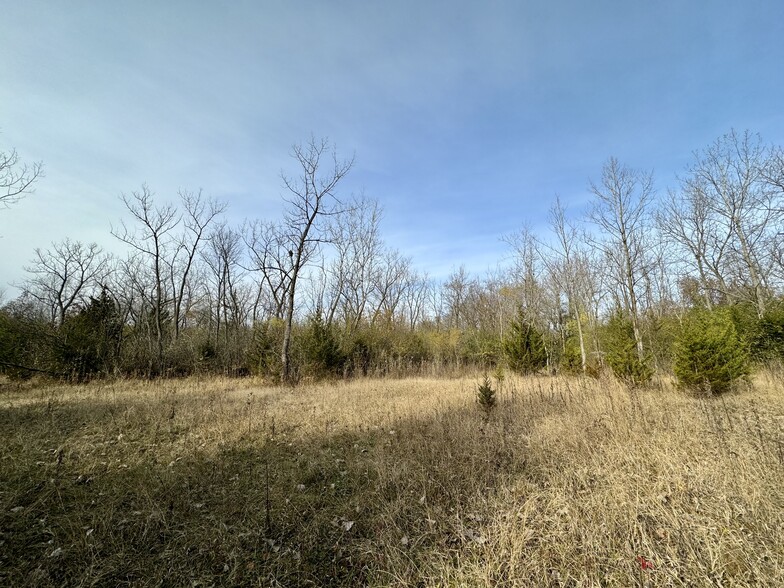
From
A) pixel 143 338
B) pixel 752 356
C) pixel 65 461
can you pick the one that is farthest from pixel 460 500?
pixel 143 338

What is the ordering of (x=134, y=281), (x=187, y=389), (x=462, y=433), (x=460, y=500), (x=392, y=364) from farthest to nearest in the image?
(x=134, y=281) → (x=392, y=364) → (x=187, y=389) → (x=462, y=433) → (x=460, y=500)

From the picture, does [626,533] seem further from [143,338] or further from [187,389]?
[143,338]

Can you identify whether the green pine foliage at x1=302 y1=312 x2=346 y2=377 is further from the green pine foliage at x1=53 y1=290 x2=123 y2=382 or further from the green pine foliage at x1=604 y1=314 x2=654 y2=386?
the green pine foliage at x1=604 y1=314 x2=654 y2=386

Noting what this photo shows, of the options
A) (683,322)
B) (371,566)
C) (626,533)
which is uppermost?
(683,322)

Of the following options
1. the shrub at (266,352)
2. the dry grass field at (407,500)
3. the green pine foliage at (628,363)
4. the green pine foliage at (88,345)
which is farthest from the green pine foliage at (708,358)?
the green pine foliage at (88,345)

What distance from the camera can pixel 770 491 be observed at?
10.1 ft

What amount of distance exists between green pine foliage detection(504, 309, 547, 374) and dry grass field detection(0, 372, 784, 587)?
313 inches

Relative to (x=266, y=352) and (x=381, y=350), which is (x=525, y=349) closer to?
(x=381, y=350)

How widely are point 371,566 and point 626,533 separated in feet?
7.21

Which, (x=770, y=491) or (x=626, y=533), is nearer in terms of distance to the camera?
(x=626, y=533)

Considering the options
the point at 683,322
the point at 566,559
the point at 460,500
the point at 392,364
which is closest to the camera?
the point at 566,559

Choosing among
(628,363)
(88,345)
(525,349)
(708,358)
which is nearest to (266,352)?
(88,345)

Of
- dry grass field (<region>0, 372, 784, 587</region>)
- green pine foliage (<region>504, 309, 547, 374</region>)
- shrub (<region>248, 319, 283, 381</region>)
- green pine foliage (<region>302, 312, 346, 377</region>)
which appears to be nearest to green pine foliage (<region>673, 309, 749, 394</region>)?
dry grass field (<region>0, 372, 784, 587</region>)

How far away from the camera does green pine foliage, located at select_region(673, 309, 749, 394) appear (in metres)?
7.78
